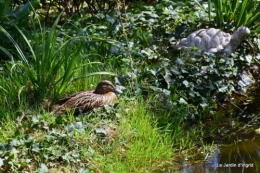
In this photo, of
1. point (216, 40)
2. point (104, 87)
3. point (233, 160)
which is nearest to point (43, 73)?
point (104, 87)

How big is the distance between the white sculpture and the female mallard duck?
4.83ft

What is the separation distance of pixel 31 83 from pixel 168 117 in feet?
4.57

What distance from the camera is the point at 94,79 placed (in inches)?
263

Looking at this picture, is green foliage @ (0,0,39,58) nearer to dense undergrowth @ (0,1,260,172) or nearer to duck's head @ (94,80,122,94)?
dense undergrowth @ (0,1,260,172)

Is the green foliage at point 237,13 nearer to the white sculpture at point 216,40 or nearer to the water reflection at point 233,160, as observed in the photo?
the white sculpture at point 216,40

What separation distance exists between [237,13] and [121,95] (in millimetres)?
2219

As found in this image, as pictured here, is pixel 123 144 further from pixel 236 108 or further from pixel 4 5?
pixel 4 5

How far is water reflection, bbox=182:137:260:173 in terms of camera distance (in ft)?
18.7

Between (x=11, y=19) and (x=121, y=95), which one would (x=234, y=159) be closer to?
(x=121, y=95)

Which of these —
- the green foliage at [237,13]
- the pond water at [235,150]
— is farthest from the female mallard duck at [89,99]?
the green foliage at [237,13]

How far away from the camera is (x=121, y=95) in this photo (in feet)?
20.9

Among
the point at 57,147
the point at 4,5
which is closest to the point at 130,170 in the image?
the point at 57,147

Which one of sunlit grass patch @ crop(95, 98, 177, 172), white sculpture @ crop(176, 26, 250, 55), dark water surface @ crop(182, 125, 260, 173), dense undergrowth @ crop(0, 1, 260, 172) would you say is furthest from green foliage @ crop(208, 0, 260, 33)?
sunlit grass patch @ crop(95, 98, 177, 172)

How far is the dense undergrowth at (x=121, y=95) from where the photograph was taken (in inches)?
212
